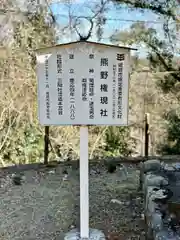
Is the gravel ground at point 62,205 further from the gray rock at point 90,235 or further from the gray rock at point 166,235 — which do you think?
the gray rock at point 166,235

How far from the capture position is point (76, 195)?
3.33 metres

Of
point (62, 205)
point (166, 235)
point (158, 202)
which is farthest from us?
point (62, 205)

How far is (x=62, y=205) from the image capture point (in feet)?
10.1

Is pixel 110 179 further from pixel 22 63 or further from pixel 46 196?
pixel 22 63

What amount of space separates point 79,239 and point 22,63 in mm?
2835

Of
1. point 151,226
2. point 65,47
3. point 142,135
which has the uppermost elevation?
point 65,47

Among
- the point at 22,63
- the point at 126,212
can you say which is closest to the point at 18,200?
the point at 126,212

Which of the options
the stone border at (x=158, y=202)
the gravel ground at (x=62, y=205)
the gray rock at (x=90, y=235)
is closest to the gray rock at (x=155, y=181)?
the stone border at (x=158, y=202)

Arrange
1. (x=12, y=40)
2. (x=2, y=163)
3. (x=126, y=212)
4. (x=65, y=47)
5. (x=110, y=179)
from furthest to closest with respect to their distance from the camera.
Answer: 1. (x=2, y=163)
2. (x=12, y=40)
3. (x=110, y=179)
4. (x=126, y=212)
5. (x=65, y=47)

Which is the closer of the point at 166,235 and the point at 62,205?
the point at 166,235

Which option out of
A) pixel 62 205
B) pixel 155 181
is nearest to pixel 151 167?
pixel 155 181

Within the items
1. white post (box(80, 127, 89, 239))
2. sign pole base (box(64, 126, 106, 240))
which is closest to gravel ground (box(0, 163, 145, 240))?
sign pole base (box(64, 126, 106, 240))

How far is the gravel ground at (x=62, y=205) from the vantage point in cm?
257

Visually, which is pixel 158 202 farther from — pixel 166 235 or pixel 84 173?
pixel 84 173
